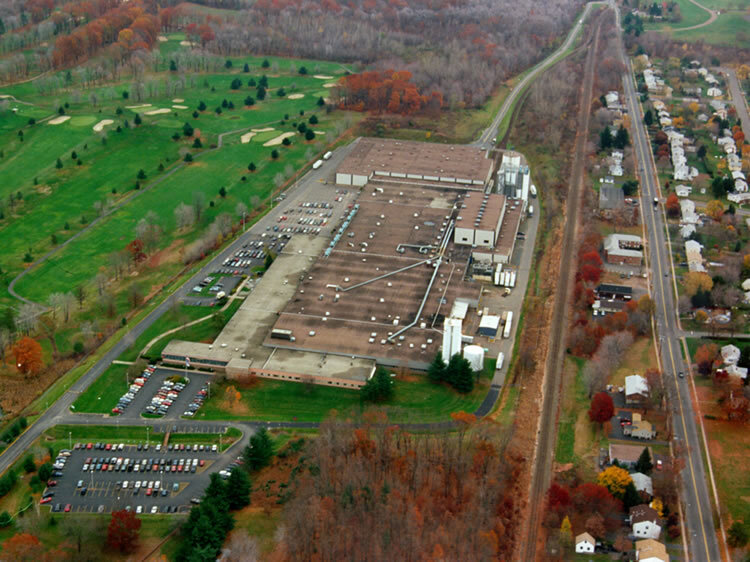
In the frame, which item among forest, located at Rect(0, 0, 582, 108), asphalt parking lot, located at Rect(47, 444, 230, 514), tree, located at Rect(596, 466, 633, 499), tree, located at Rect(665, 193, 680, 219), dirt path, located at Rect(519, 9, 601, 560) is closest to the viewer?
dirt path, located at Rect(519, 9, 601, 560)

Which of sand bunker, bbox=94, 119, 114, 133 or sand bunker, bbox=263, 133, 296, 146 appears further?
sand bunker, bbox=94, 119, 114, 133

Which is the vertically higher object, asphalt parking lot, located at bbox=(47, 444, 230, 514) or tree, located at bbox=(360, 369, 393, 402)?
tree, located at bbox=(360, 369, 393, 402)

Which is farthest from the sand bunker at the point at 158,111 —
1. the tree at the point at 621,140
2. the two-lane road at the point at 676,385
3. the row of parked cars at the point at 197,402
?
the row of parked cars at the point at 197,402

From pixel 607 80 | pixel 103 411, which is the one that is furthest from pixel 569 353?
pixel 607 80

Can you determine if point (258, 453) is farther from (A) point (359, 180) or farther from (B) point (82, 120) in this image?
(B) point (82, 120)

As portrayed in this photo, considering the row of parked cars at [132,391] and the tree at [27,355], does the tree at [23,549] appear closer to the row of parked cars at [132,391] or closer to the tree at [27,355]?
the row of parked cars at [132,391]

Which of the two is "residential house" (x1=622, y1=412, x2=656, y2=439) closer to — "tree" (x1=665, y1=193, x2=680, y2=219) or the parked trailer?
the parked trailer

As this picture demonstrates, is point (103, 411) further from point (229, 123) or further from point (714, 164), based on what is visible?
point (714, 164)

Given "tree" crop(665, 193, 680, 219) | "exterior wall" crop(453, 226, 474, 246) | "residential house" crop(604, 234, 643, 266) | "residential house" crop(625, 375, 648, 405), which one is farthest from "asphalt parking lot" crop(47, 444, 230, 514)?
"tree" crop(665, 193, 680, 219)
